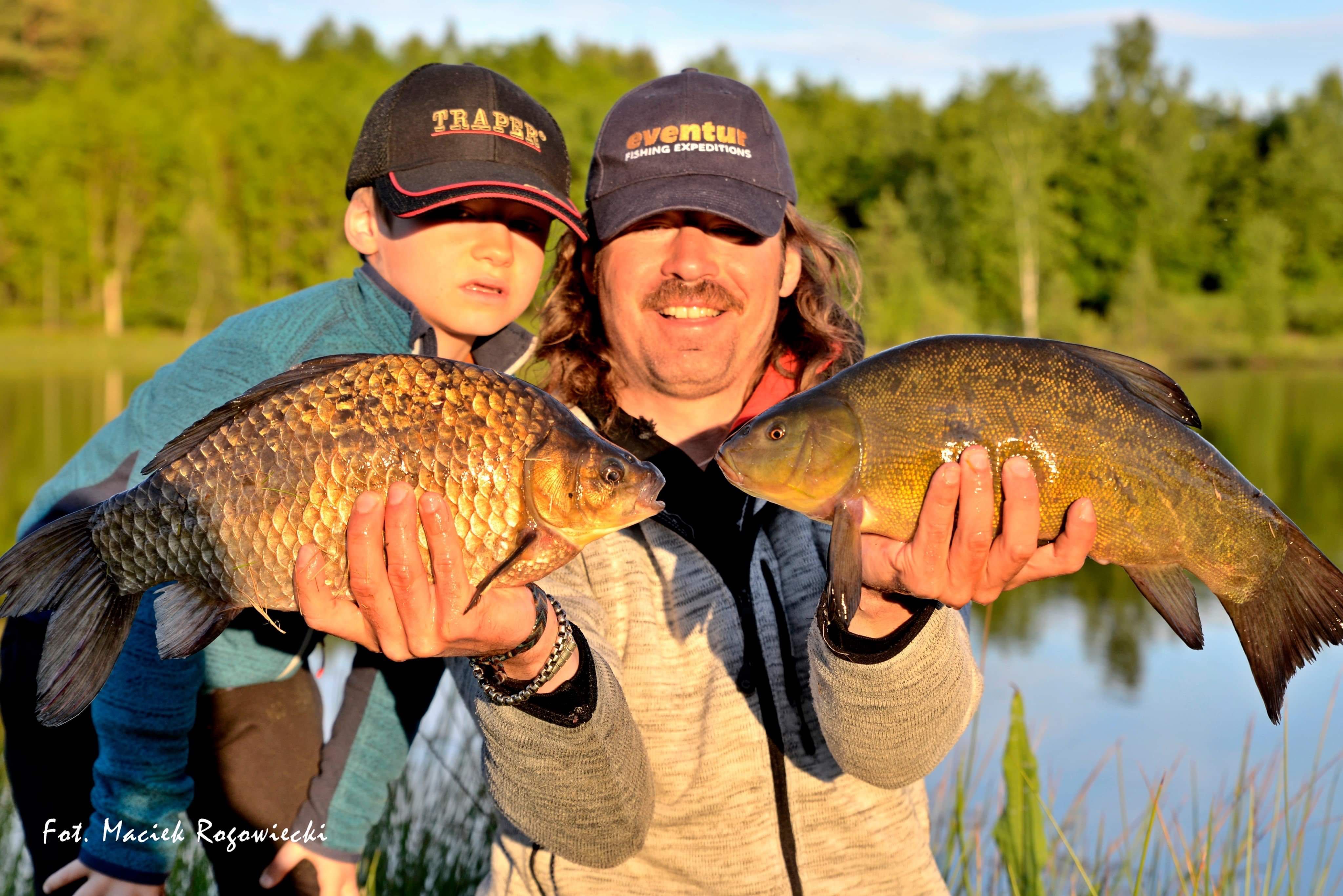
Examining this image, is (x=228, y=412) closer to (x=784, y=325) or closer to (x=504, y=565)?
(x=504, y=565)

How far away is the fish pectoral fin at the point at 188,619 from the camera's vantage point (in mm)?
1544

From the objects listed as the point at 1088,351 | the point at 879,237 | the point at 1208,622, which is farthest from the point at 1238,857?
the point at 879,237

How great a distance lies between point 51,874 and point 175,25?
65924mm

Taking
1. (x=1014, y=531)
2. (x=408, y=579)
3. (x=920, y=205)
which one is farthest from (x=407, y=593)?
(x=920, y=205)

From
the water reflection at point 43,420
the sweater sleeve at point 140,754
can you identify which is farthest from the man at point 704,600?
the water reflection at point 43,420

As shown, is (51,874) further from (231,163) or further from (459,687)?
(231,163)

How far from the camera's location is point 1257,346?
96.9 feet

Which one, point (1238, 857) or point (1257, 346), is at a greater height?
point (1257, 346)

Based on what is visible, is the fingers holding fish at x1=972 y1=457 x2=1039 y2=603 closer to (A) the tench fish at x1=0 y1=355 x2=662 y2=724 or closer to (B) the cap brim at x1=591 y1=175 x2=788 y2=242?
(A) the tench fish at x1=0 y1=355 x2=662 y2=724

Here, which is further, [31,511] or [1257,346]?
[1257,346]

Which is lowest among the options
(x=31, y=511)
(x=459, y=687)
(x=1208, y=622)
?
(x=1208, y=622)

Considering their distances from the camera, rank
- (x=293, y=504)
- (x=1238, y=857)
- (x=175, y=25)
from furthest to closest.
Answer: (x=175, y=25) < (x=1238, y=857) < (x=293, y=504)

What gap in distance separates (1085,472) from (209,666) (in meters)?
1.63

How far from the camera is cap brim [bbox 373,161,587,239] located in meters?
2.27
